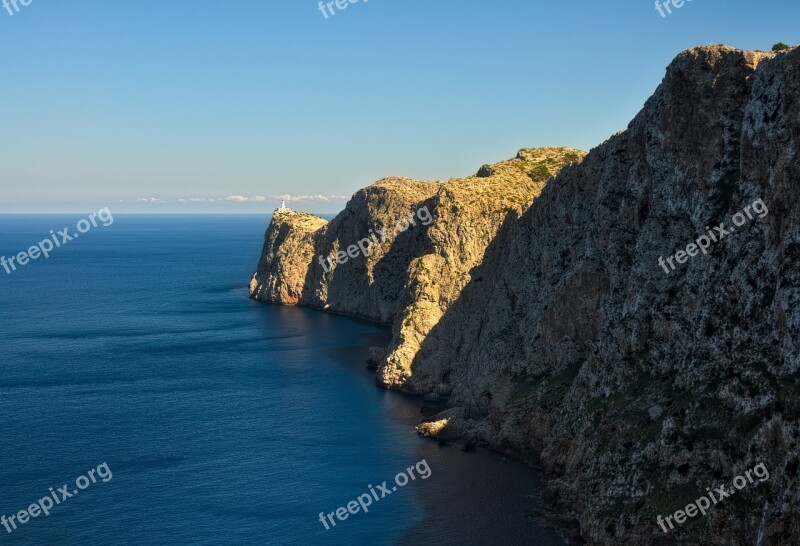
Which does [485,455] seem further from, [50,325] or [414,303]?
[50,325]

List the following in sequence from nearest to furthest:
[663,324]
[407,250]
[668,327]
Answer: [668,327], [663,324], [407,250]

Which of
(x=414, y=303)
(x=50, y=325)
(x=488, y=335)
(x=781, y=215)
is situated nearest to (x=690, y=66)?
(x=781, y=215)

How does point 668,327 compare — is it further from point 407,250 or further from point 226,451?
point 407,250

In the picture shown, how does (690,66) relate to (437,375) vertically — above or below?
above

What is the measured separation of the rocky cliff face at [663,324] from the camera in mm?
52906

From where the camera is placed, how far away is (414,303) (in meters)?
120

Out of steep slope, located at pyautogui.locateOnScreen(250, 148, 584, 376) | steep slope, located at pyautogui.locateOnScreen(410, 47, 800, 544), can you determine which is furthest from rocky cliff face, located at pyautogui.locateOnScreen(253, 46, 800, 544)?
steep slope, located at pyautogui.locateOnScreen(250, 148, 584, 376)

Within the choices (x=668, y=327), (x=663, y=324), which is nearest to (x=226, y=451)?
(x=663, y=324)

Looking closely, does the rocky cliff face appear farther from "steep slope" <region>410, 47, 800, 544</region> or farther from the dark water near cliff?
the dark water near cliff

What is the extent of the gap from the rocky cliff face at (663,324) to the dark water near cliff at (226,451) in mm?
7420

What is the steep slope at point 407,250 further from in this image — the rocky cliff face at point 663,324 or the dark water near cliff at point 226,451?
Answer: the dark water near cliff at point 226,451

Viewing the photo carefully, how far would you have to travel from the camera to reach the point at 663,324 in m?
67.2

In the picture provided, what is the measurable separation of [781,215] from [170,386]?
87.7 metres

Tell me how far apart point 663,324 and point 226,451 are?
4937 cm
